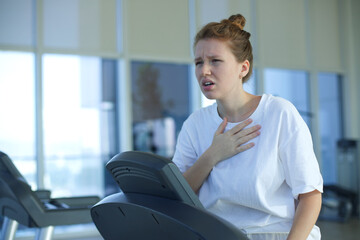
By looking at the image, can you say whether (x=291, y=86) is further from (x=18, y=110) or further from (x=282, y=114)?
(x=282, y=114)

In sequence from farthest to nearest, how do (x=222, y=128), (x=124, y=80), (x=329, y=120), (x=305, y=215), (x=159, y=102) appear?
(x=329, y=120) < (x=159, y=102) < (x=124, y=80) < (x=222, y=128) < (x=305, y=215)

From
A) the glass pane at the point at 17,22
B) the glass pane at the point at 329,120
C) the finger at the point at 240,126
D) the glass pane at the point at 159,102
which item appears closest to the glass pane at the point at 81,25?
the glass pane at the point at 17,22

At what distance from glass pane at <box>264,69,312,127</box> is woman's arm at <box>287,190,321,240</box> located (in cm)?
494

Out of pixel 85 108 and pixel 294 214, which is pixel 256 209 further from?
pixel 85 108

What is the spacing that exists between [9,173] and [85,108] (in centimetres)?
316

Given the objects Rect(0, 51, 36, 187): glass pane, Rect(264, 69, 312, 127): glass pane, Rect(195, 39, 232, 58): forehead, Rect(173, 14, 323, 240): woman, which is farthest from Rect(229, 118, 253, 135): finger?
Rect(264, 69, 312, 127): glass pane

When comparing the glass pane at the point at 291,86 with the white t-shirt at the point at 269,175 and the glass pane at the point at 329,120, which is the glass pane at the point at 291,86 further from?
the white t-shirt at the point at 269,175

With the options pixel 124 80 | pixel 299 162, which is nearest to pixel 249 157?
pixel 299 162

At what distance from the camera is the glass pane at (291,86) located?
6.14 m

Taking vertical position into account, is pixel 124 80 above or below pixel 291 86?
above

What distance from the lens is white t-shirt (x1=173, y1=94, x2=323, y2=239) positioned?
1.21 m

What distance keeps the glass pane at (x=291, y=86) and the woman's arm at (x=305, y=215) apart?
494 cm

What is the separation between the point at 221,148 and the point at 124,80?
3919 mm

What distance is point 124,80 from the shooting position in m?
5.13
